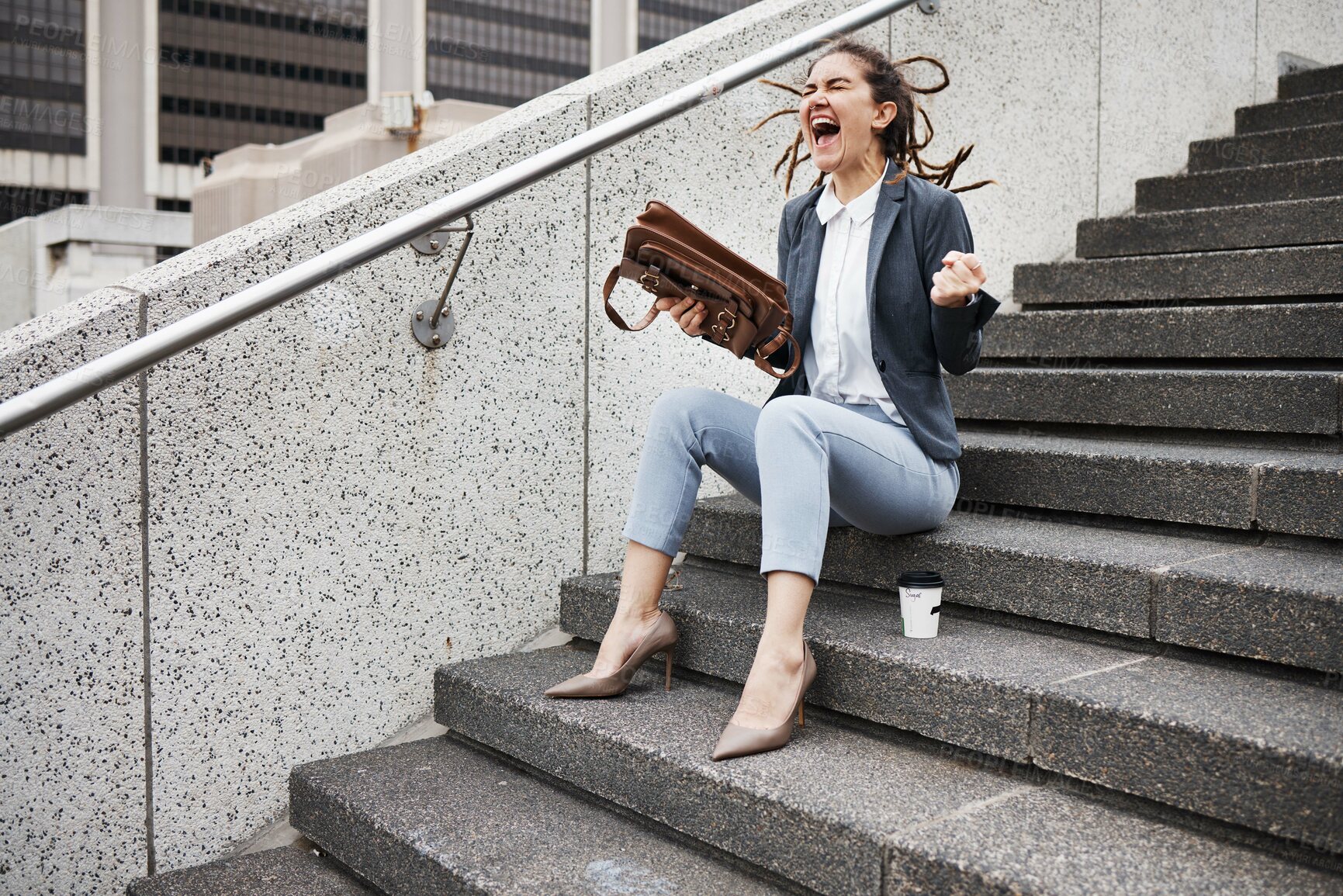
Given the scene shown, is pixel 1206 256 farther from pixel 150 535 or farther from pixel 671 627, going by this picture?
pixel 150 535

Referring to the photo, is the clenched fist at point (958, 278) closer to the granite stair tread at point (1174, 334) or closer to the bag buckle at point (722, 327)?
the bag buckle at point (722, 327)

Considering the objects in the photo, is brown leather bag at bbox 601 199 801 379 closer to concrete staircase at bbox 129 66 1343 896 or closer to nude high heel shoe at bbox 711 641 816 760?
concrete staircase at bbox 129 66 1343 896

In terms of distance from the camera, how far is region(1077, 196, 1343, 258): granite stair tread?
3137mm

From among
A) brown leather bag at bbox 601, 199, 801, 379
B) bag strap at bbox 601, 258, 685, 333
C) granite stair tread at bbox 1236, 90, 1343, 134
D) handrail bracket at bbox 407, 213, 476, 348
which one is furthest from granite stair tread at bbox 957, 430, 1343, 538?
granite stair tread at bbox 1236, 90, 1343, 134

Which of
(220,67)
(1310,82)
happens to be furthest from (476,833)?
(220,67)

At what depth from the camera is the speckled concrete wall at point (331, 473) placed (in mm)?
2084

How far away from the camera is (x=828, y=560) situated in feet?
8.15

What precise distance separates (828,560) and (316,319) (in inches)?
50.7

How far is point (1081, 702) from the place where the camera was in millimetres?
1625

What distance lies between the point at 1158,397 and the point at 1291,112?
2180mm

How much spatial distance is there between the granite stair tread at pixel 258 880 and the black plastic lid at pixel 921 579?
122 centimetres

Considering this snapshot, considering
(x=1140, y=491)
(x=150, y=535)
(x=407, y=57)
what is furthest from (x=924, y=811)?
(x=407, y=57)

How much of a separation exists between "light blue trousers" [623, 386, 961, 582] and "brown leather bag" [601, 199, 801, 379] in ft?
0.52

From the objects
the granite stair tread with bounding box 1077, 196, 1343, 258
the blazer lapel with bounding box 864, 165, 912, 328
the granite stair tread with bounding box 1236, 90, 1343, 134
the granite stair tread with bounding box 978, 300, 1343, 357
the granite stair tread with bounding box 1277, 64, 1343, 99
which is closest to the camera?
the blazer lapel with bounding box 864, 165, 912, 328
